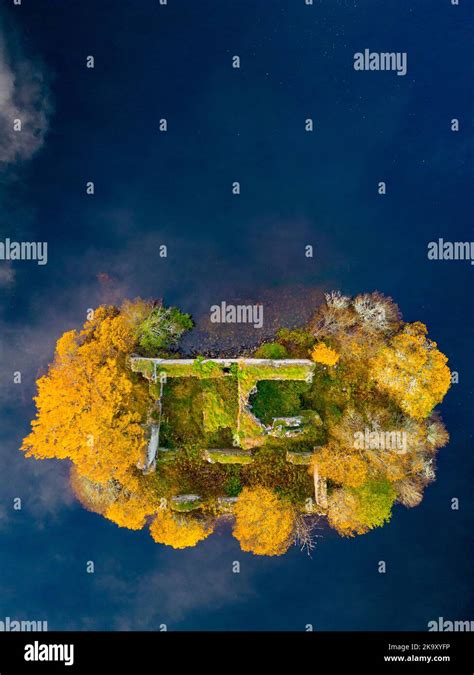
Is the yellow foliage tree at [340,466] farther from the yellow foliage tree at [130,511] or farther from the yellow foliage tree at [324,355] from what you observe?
the yellow foliage tree at [130,511]

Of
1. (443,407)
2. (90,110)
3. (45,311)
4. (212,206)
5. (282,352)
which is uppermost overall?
(90,110)

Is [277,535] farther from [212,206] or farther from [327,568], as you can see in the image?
[212,206]

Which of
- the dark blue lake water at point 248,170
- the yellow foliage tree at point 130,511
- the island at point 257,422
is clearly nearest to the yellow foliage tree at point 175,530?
the island at point 257,422

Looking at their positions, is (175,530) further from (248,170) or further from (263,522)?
(248,170)

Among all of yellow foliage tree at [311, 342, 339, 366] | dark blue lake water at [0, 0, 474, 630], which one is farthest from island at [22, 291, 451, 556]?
dark blue lake water at [0, 0, 474, 630]

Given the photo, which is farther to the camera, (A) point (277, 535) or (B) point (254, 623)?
(B) point (254, 623)

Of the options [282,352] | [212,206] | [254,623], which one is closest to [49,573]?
[254,623]
